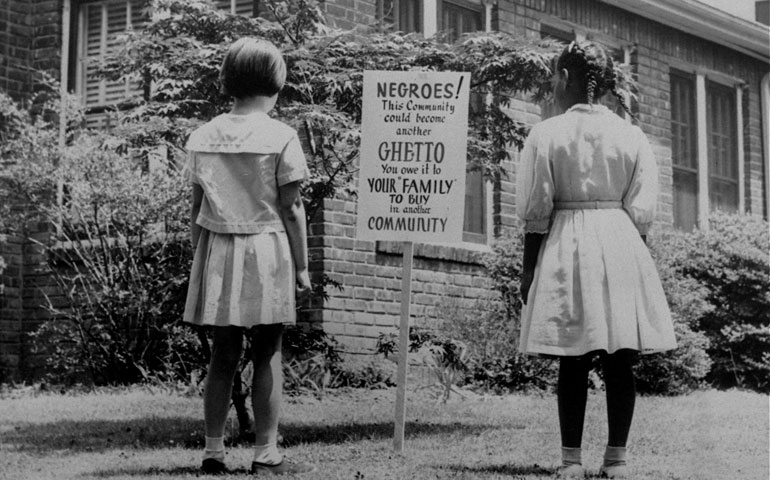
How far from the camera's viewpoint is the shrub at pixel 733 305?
11648 mm

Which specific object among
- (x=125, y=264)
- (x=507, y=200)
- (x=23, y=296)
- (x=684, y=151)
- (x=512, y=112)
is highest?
(x=684, y=151)

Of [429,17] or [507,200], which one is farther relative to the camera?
[507,200]

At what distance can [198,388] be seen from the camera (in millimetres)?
8969

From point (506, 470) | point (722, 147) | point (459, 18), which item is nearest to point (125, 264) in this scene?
point (459, 18)

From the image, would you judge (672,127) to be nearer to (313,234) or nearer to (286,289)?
(313,234)

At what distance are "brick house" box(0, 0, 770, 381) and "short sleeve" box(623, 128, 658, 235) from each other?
3.45 metres

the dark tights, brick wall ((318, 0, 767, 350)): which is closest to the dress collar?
the dark tights

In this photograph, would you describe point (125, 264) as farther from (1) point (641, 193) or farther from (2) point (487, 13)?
(1) point (641, 193)

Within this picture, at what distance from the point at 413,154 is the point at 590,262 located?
4.44 feet

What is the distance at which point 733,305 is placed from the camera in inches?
470

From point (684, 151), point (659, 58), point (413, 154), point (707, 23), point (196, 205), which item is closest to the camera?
point (196, 205)

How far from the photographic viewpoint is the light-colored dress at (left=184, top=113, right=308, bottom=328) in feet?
16.9

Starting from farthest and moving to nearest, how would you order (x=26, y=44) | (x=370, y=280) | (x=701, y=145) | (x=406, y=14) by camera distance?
(x=701, y=145) → (x=26, y=44) → (x=406, y=14) → (x=370, y=280)

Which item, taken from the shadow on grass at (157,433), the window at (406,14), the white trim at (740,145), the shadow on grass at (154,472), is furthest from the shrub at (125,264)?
the white trim at (740,145)
